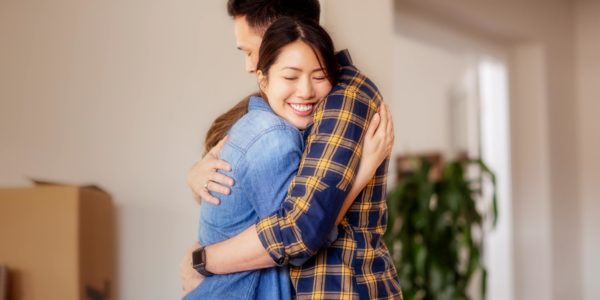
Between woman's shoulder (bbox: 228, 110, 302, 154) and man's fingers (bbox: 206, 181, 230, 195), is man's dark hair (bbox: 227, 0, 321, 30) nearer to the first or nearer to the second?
woman's shoulder (bbox: 228, 110, 302, 154)

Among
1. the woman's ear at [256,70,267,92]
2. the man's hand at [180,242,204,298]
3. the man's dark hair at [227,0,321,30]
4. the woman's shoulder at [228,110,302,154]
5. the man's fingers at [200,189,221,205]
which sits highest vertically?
the man's dark hair at [227,0,321,30]

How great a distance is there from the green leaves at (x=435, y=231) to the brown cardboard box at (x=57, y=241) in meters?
1.99

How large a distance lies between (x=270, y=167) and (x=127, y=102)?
243 mm

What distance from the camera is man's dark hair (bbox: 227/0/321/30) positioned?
44.7 inches

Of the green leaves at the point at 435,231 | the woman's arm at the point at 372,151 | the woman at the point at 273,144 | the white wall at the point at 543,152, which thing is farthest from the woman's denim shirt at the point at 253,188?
the white wall at the point at 543,152

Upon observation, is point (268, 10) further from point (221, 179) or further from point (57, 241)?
point (57, 241)

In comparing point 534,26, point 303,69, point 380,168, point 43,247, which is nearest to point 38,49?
point 43,247

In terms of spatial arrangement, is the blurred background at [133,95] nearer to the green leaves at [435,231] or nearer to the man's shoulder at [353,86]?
the man's shoulder at [353,86]

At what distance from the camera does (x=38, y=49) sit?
101 centimetres

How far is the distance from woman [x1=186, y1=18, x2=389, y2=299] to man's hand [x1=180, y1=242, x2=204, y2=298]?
0.04 ft

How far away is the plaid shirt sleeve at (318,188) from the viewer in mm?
1007

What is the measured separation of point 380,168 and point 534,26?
2782 millimetres

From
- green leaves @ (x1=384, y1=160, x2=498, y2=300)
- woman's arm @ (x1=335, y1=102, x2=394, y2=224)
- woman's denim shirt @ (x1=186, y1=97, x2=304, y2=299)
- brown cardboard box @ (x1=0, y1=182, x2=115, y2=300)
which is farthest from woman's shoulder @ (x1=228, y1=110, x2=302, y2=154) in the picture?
green leaves @ (x1=384, y1=160, x2=498, y2=300)

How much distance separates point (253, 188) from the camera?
1055mm
